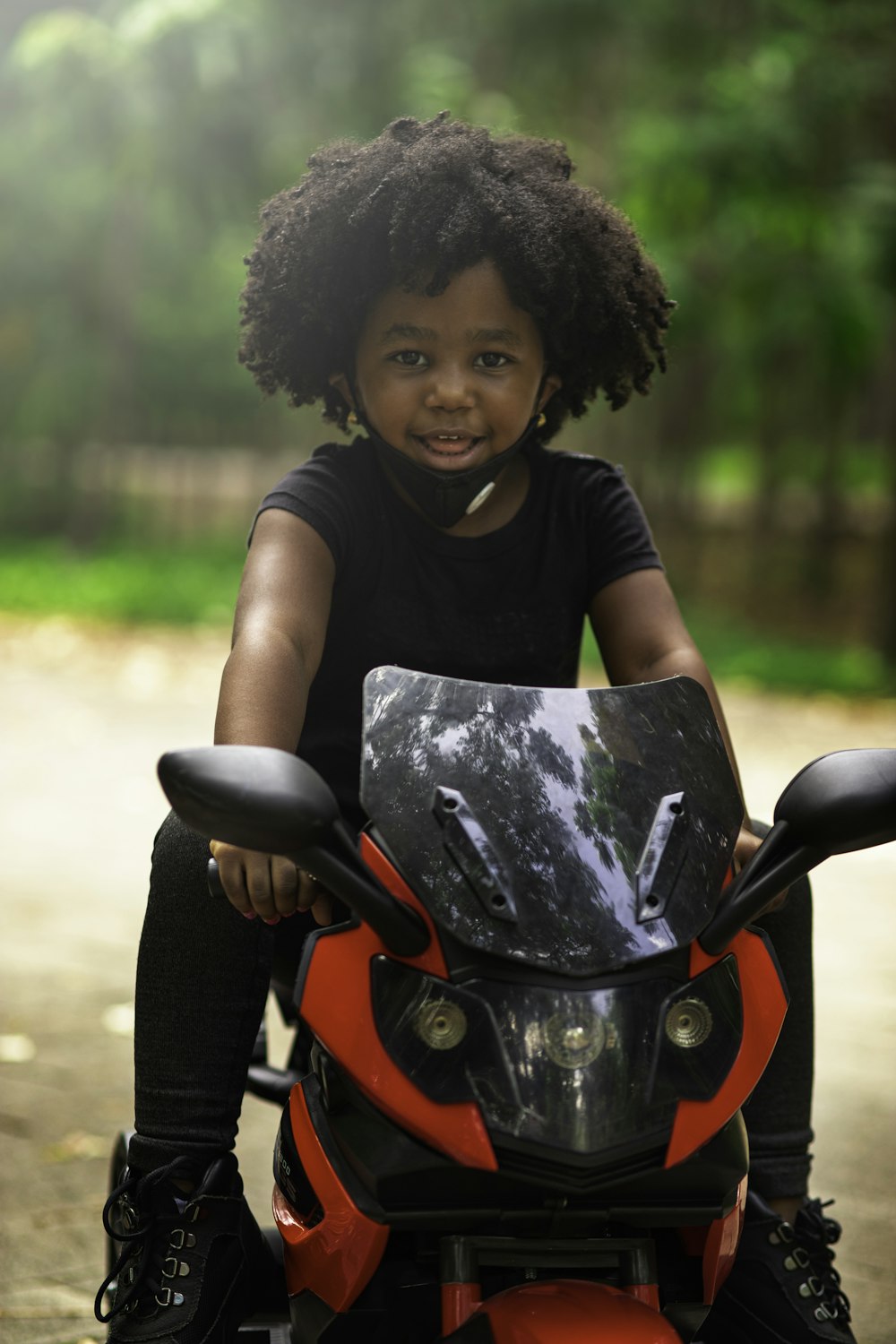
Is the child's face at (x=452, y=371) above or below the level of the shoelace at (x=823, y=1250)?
above

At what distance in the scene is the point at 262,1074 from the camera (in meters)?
2.51

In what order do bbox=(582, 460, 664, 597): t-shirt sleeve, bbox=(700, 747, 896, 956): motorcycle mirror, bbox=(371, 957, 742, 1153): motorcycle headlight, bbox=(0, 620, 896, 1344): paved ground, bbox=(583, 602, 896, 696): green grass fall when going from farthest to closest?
bbox=(583, 602, 896, 696): green grass, bbox=(0, 620, 896, 1344): paved ground, bbox=(582, 460, 664, 597): t-shirt sleeve, bbox=(700, 747, 896, 956): motorcycle mirror, bbox=(371, 957, 742, 1153): motorcycle headlight

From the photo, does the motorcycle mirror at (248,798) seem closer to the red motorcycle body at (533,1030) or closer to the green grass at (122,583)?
the red motorcycle body at (533,1030)

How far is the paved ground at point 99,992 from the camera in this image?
3.04m

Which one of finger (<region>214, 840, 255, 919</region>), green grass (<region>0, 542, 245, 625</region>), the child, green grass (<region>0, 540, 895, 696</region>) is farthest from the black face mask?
green grass (<region>0, 542, 245, 625</region>)

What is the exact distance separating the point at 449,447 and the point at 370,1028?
979 millimetres

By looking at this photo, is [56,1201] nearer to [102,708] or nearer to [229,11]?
[102,708]

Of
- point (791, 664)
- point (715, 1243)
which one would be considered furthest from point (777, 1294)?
point (791, 664)

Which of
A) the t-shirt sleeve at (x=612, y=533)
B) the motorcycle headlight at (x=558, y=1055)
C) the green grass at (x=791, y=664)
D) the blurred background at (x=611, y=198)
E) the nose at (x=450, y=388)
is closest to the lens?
the motorcycle headlight at (x=558, y=1055)

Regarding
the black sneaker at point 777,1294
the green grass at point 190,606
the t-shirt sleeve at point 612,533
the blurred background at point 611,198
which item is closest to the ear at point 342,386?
the t-shirt sleeve at point 612,533

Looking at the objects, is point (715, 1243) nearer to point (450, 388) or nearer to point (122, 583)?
point (450, 388)

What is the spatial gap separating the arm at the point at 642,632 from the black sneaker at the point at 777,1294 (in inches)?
29.1

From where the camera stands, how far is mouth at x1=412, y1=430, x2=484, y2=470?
2.23 meters

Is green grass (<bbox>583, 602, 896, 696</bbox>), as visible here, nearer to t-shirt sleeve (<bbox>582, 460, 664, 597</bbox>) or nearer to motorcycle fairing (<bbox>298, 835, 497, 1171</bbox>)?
t-shirt sleeve (<bbox>582, 460, 664, 597</bbox>)
